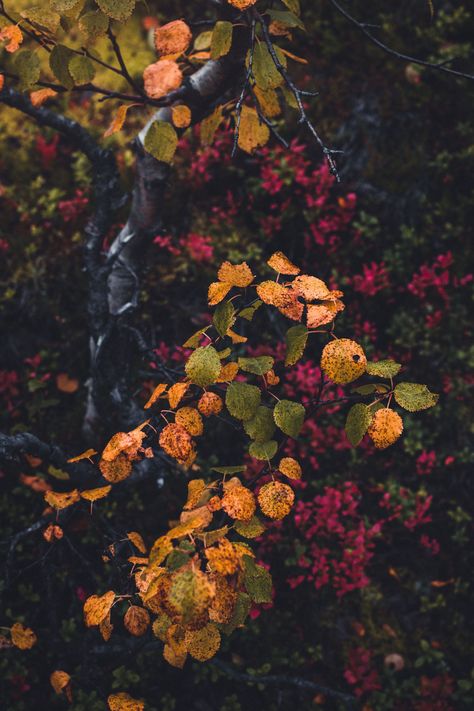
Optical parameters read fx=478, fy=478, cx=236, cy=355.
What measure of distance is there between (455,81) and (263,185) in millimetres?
2454

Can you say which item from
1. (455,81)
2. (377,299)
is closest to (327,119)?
(455,81)

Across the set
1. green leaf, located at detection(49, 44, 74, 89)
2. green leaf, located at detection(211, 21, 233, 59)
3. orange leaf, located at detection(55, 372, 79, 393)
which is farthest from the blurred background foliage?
green leaf, located at detection(211, 21, 233, 59)

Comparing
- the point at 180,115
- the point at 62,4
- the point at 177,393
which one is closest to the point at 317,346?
the point at 180,115

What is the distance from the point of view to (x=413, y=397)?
1.55 m

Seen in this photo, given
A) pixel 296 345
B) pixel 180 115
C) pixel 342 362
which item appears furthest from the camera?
pixel 180 115

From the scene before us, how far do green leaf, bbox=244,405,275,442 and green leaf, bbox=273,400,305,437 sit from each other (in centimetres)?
15

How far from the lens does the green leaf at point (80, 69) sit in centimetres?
206

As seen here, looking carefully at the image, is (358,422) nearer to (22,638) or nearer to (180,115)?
(180,115)

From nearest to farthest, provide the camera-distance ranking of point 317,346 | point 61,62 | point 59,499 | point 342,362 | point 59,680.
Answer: point 342,362
point 61,62
point 59,499
point 59,680
point 317,346

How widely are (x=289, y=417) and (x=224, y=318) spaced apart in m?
0.43

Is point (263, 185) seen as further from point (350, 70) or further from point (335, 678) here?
point (335, 678)

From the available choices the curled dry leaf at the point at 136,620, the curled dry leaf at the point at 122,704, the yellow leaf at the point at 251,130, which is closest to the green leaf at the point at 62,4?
the yellow leaf at the point at 251,130

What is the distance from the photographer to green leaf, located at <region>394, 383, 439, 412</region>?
152 cm

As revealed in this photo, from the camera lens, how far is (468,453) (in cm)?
451
